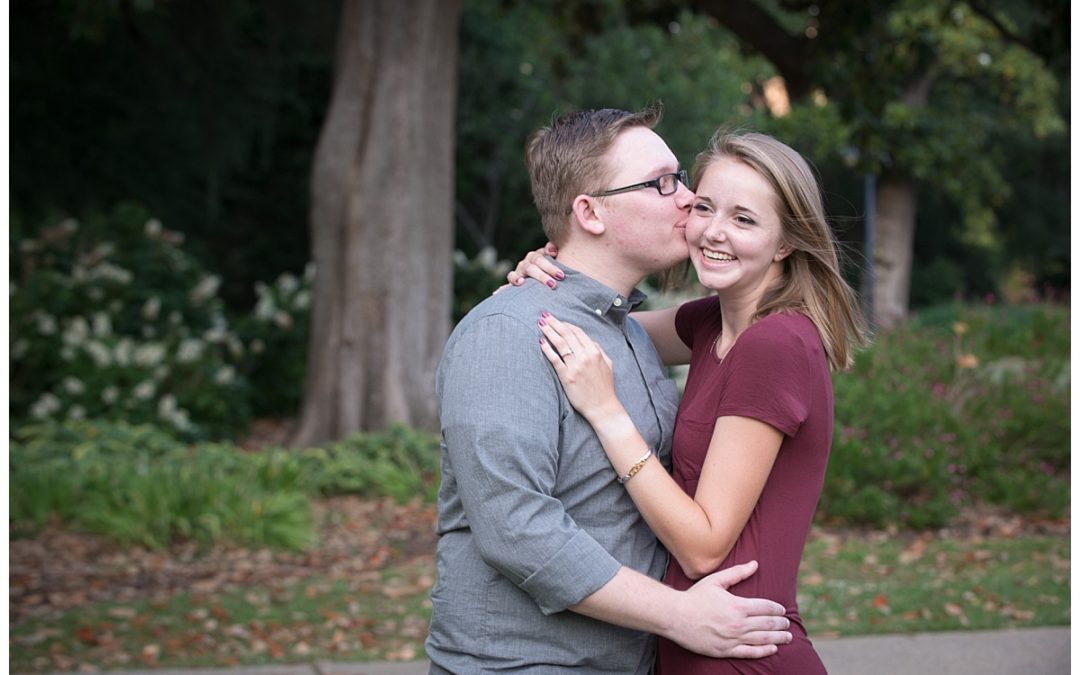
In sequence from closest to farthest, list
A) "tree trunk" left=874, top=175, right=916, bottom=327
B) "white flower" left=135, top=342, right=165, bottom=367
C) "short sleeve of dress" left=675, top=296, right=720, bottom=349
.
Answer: "short sleeve of dress" left=675, top=296, right=720, bottom=349
"white flower" left=135, top=342, right=165, bottom=367
"tree trunk" left=874, top=175, right=916, bottom=327

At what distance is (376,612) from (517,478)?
415cm

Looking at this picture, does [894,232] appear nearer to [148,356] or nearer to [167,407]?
[148,356]

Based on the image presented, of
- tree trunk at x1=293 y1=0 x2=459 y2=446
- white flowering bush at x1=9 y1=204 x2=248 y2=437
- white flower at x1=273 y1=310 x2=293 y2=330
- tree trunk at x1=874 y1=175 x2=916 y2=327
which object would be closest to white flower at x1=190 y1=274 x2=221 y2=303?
white flowering bush at x1=9 y1=204 x2=248 y2=437

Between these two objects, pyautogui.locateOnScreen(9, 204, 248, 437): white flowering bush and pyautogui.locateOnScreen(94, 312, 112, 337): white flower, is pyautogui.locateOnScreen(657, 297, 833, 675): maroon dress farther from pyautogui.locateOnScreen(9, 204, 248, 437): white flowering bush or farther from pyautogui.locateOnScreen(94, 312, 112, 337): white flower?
pyautogui.locateOnScreen(94, 312, 112, 337): white flower

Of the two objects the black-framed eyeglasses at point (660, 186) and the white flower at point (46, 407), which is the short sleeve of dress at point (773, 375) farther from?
the white flower at point (46, 407)

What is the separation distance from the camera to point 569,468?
8.02 feet

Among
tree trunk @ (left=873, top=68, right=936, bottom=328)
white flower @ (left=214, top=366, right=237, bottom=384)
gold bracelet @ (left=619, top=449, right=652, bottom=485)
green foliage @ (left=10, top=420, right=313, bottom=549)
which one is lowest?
green foliage @ (left=10, top=420, right=313, bottom=549)

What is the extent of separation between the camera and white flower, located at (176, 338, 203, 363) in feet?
36.3

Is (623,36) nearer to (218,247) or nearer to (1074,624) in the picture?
(218,247)

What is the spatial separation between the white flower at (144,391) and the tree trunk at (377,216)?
53.0 inches

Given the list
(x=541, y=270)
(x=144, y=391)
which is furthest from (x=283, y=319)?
(x=541, y=270)

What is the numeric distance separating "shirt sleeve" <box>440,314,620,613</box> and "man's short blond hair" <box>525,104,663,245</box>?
1.29 feet

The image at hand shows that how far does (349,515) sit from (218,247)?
44.2 ft

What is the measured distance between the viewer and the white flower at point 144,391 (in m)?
10.2
